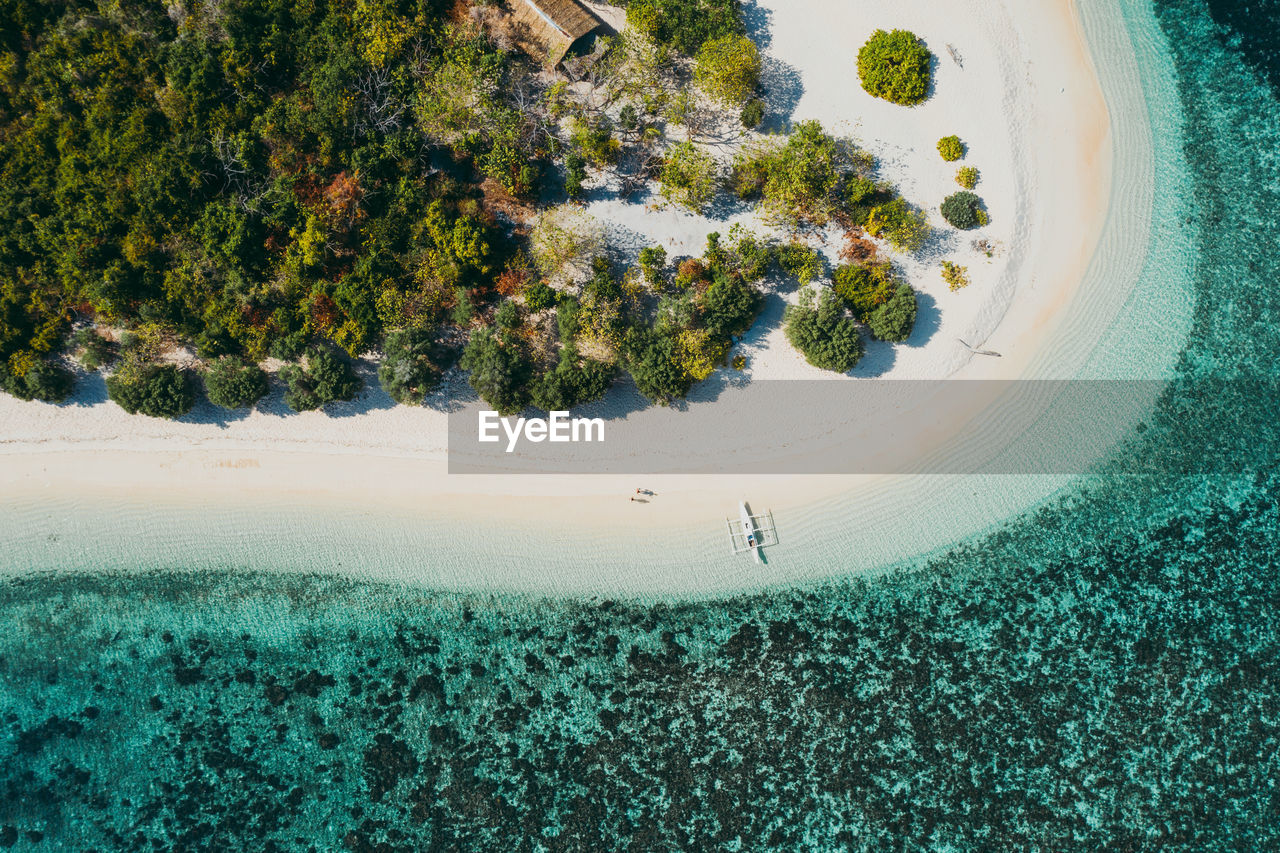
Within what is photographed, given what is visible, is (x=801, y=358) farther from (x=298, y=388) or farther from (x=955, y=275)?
(x=298, y=388)

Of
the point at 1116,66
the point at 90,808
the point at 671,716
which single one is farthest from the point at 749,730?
the point at 1116,66

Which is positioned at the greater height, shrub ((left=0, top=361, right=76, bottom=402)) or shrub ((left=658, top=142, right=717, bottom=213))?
shrub ((left=658, top=142, right=717, bottom=213))

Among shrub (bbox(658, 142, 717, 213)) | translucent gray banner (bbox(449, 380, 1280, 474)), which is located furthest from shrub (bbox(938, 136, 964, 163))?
shrub (bbox(658, 142, 717, 213))

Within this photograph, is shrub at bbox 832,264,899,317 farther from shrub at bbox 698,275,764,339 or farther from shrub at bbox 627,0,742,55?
shrub at bbox 627,0,742,55

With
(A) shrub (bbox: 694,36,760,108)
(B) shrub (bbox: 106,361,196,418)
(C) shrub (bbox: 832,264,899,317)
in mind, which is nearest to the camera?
(A) shrub (bbox: 694,36,760,108)

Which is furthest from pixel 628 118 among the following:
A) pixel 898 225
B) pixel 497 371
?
pixel 898 225

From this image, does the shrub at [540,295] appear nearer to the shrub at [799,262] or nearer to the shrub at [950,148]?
the shrub at [799,262]

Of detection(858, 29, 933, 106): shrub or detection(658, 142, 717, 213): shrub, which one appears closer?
detection(658, 142, 717, 213): shrub
